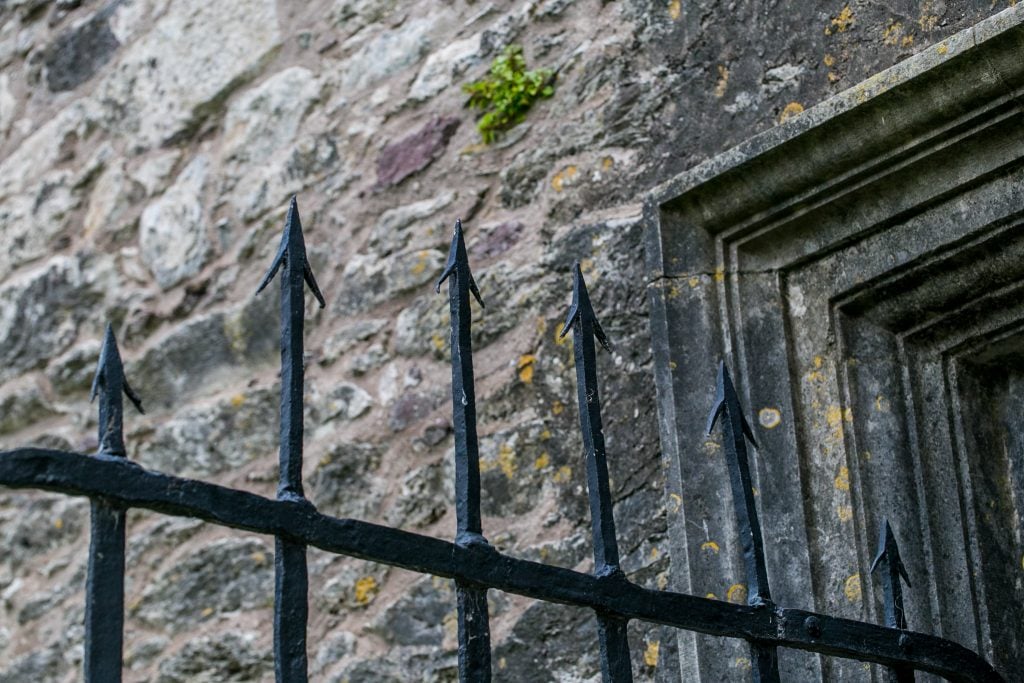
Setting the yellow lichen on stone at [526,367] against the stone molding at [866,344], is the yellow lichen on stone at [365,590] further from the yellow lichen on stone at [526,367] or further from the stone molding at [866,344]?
the stone molding at [866,344]

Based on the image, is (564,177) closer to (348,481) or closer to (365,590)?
(348,481)

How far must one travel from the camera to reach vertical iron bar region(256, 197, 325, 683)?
4.17 feet

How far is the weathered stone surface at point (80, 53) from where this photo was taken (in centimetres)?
402

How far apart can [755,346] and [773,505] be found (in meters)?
0.28

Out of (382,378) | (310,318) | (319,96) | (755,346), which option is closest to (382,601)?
(382,378)

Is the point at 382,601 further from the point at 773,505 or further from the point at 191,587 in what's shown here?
the point at 773,505

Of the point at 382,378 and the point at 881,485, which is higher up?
the point at 382,378

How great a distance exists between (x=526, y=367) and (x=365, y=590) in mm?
559

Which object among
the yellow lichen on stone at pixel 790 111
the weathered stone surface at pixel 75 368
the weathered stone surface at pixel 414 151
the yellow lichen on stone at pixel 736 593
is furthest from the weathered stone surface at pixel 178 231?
the yellow lichen on stone at pixel 736 593

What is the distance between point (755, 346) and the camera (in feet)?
7.53

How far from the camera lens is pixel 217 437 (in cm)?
319

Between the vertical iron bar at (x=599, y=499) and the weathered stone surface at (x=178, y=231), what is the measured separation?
2.06 meters

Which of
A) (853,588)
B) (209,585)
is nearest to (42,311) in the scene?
(209,585)

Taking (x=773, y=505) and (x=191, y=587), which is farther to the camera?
(x=191, y=587)
